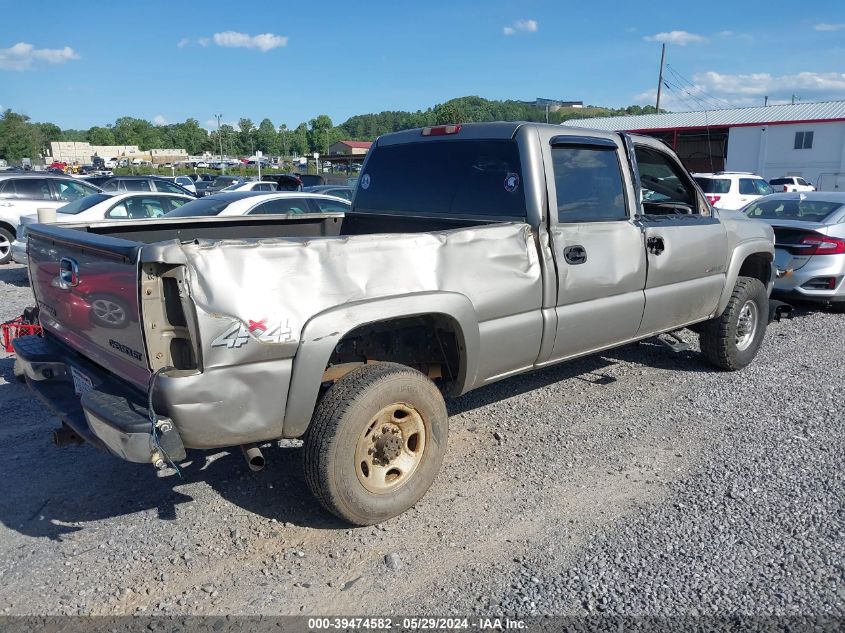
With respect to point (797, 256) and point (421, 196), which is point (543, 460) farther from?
point (797, 256)

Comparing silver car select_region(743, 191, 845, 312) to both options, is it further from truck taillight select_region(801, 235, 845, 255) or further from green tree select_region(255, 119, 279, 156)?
green tree select_region(255, 119, 279, 156)

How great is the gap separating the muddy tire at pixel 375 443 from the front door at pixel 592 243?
3.78 ft

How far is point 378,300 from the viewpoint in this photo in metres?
3.37

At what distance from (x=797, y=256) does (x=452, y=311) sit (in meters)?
6.57

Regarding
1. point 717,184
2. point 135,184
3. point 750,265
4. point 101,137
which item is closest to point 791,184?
point 717,184

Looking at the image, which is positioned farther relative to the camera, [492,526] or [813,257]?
[813,257]

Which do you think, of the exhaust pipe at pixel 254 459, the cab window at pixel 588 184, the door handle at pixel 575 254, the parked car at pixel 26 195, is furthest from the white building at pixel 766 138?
the exhaust pipe at pixel 254 459

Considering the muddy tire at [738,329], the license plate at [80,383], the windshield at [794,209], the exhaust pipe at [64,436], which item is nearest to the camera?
the license plate at [80,383]

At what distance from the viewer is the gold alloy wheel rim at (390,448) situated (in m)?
3.54

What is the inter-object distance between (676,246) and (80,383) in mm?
4154

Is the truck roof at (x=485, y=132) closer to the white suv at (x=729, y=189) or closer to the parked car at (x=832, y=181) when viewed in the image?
the white suv at (x=729, y=189)

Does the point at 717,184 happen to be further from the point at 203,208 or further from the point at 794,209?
the point at 203,208

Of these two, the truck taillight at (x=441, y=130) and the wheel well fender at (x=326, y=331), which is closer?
the wheel well fender at (x=326, y=331)

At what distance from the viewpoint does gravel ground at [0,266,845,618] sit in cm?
306
